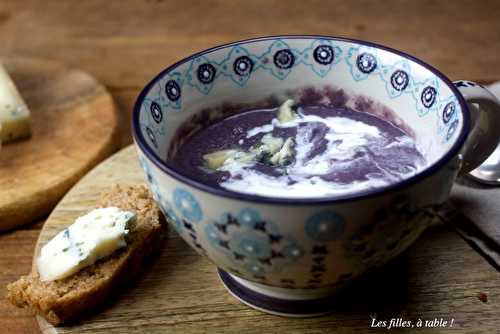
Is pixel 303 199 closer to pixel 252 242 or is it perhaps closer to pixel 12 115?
pixel 252 242

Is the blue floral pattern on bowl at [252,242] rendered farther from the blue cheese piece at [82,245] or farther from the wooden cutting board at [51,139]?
the wooden cutting board at [51,139]

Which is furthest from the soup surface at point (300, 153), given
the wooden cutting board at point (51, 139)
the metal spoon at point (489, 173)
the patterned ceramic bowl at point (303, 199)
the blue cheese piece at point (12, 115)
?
the blue cheese piece at point (12, 115)

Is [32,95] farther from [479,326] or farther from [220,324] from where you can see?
[479,326]

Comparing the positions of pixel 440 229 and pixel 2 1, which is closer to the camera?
pixel 440 229

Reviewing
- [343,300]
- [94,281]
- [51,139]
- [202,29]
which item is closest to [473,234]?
[343,300]

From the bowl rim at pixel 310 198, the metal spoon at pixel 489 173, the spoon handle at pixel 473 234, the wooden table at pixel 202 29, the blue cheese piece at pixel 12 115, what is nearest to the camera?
the bowl rim at pixel 310 198

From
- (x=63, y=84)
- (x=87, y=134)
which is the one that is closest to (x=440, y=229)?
(x=87, y=134)

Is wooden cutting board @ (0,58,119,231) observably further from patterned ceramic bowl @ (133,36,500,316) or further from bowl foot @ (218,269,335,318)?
bowl foot @ (218,269,335,318)
